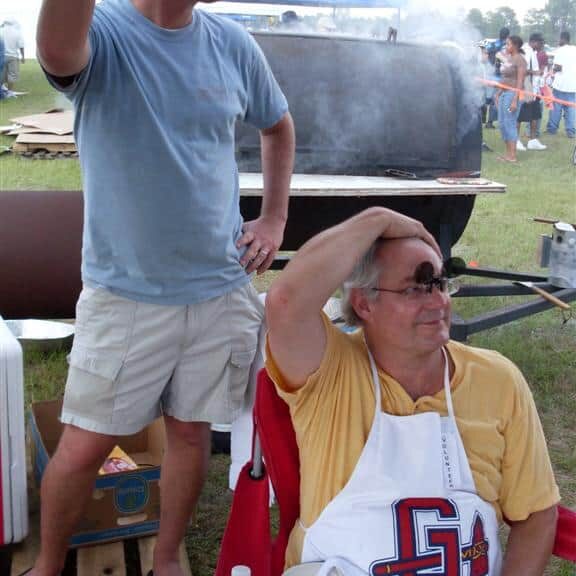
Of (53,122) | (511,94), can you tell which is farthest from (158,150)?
(511,94)

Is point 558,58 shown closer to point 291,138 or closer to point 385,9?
point 385,9

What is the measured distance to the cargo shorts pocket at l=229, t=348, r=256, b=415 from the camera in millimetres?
1992

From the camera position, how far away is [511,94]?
10406 millimetres

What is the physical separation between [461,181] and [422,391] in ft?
7.34

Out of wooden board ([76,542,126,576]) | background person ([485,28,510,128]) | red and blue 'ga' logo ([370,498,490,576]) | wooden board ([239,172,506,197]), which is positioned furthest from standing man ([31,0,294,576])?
background person ([485,28,510,128])

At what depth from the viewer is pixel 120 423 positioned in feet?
6.17

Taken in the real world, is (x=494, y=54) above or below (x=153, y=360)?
above

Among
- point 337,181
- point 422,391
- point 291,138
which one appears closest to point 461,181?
point 337,181

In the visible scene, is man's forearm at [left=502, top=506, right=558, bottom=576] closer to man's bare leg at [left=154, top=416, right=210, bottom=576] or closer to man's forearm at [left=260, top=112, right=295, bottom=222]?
man's bare leg at [left=154, top=416, right=210, bottom=576]

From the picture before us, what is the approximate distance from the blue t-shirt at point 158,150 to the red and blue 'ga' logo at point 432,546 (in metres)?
0.69

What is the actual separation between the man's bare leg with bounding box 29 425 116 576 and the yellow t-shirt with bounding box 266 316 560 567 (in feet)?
1.78

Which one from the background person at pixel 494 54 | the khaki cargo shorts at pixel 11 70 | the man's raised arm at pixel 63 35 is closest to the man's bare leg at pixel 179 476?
→ the man's raised arm at pixel 63 35

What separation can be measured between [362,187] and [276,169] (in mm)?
1385

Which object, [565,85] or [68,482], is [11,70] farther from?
[68,482]
